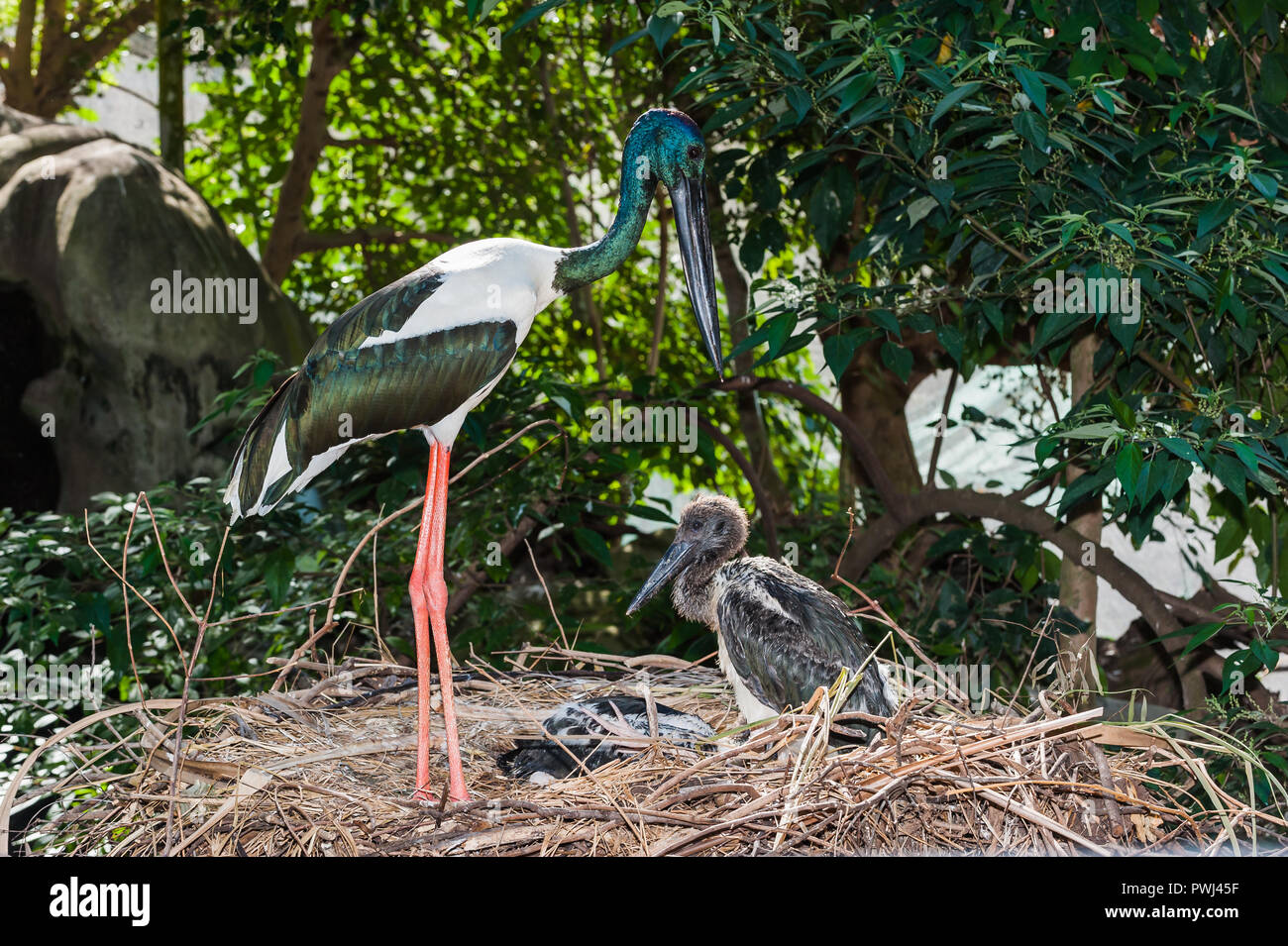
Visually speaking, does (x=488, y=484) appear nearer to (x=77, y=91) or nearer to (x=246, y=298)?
(x=246, y=298)

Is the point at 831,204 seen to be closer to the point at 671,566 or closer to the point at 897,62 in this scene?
the point at 897,62

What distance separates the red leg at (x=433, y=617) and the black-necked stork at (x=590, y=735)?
21 cm

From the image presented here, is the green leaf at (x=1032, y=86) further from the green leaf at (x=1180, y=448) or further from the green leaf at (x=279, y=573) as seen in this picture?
the green leaf at (x=279, y=573)

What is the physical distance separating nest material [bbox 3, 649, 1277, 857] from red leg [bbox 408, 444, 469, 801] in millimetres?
129

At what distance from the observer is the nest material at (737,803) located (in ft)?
8.26

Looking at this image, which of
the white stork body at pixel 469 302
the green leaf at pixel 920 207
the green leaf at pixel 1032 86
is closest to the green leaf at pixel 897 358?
the green leaf at pixel 920 207

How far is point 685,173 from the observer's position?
298 cm

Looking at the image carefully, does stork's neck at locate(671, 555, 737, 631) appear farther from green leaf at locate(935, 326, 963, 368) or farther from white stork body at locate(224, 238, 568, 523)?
white stork body at locate(224, 238, 568, 523)

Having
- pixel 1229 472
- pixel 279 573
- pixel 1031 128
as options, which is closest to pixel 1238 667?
pixel 1229 472

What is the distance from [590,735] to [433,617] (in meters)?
0.55

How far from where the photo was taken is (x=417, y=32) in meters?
7.83

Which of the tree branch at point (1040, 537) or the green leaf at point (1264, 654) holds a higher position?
the tree branch at point (1040, 537)

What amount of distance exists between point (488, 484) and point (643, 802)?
7.26ft

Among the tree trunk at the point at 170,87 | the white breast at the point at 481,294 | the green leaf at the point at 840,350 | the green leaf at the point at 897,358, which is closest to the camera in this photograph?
the white breast at the point at 481,294
